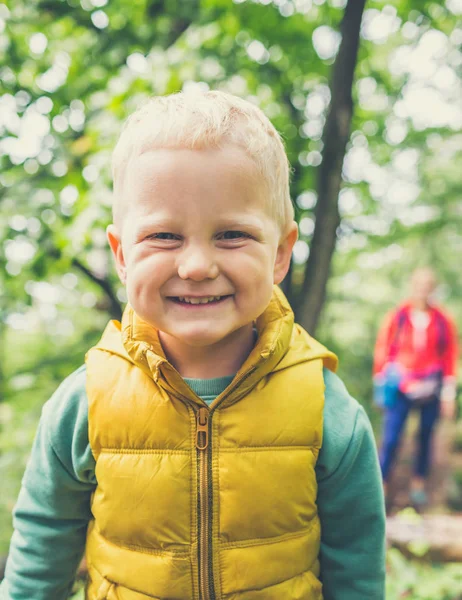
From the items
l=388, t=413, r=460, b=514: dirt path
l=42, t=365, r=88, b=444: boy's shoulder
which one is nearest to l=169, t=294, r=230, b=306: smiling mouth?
l=42, t=365, r=88, b=444: boy's shoulder

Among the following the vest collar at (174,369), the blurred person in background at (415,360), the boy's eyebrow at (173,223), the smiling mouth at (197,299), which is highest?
the boy's eyebrow at (173,223)

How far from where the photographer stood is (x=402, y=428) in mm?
4973

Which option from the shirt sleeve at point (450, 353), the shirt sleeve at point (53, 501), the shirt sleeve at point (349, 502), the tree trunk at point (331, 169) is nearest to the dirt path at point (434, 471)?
the shirt sleeve at point (450, 353)

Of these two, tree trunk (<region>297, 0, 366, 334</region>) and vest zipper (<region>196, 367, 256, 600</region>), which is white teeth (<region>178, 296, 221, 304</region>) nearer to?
vest zipper (<region>196, 367, 256, 600</region>)

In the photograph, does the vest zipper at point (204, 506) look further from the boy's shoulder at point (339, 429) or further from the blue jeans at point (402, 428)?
the blue jeans at point (402, 428)

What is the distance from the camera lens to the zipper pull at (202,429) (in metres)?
1.14

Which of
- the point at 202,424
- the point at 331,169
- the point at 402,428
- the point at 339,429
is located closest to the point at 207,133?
the point at 202,424

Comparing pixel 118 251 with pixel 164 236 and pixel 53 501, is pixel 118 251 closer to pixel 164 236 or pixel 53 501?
pixel 164 236

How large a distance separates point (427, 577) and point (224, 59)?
9.98 feet

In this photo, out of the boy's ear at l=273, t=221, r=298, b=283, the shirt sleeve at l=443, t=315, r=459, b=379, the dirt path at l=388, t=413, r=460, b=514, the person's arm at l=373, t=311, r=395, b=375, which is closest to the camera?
the boy's ear at l=273, t=221, r=298, b=283

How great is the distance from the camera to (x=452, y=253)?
8.48m

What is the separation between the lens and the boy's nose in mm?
1022

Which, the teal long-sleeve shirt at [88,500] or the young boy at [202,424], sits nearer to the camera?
the young boy at [202,424]

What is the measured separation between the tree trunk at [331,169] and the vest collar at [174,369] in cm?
167
